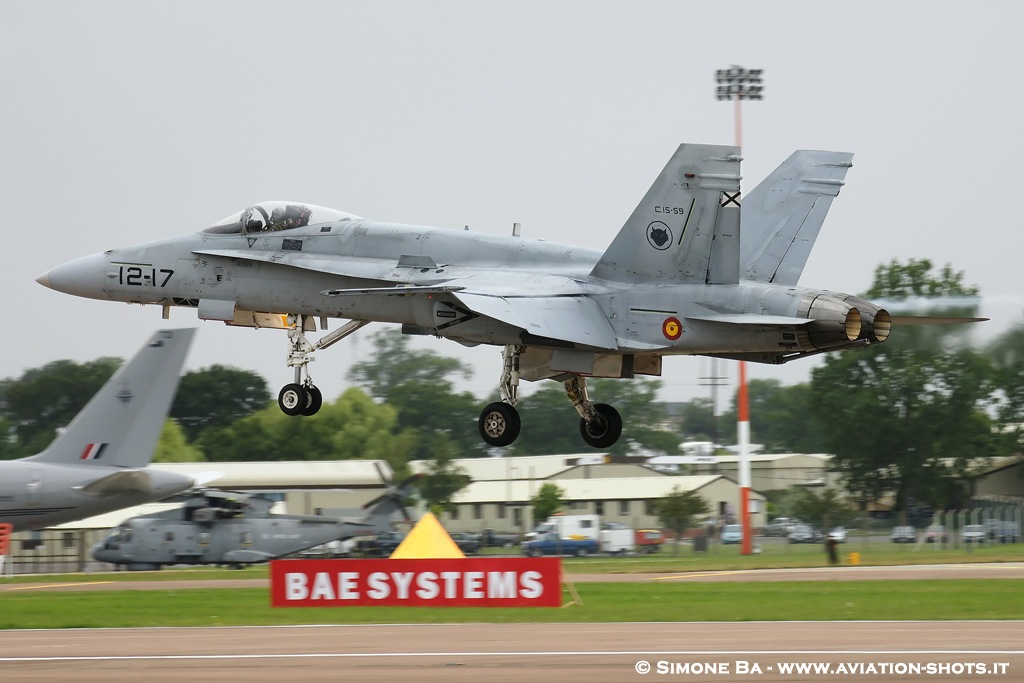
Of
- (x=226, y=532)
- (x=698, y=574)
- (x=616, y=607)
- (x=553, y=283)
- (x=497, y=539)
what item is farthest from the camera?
(x=497, y=539)

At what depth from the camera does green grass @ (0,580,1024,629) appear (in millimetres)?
27406

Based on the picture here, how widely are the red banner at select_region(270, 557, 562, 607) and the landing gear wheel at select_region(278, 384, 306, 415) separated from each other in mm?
7444

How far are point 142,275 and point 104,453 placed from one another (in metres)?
11.0

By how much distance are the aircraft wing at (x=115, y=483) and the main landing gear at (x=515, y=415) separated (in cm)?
1429

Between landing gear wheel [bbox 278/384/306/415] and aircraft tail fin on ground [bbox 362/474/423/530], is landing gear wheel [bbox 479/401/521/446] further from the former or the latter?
aircraft tail fin on ground [bbox 362/474/423/530]

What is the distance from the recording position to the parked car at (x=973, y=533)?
4662 cm

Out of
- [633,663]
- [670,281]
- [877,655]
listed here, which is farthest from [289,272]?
[877,655]

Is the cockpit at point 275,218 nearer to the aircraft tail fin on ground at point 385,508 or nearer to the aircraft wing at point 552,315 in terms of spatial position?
the aircraft wing at point 552,315

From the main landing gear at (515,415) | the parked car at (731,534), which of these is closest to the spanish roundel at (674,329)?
the main landing gear at (515,415)

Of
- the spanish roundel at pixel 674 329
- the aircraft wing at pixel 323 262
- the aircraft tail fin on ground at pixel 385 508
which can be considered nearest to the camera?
the spanish roundel at pixel 674 329

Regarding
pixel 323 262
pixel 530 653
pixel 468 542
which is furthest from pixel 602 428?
pixel 468 542

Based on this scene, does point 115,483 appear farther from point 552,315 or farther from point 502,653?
point 552,315

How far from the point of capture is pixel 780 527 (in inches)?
2235

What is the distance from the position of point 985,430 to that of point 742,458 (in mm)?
10464
